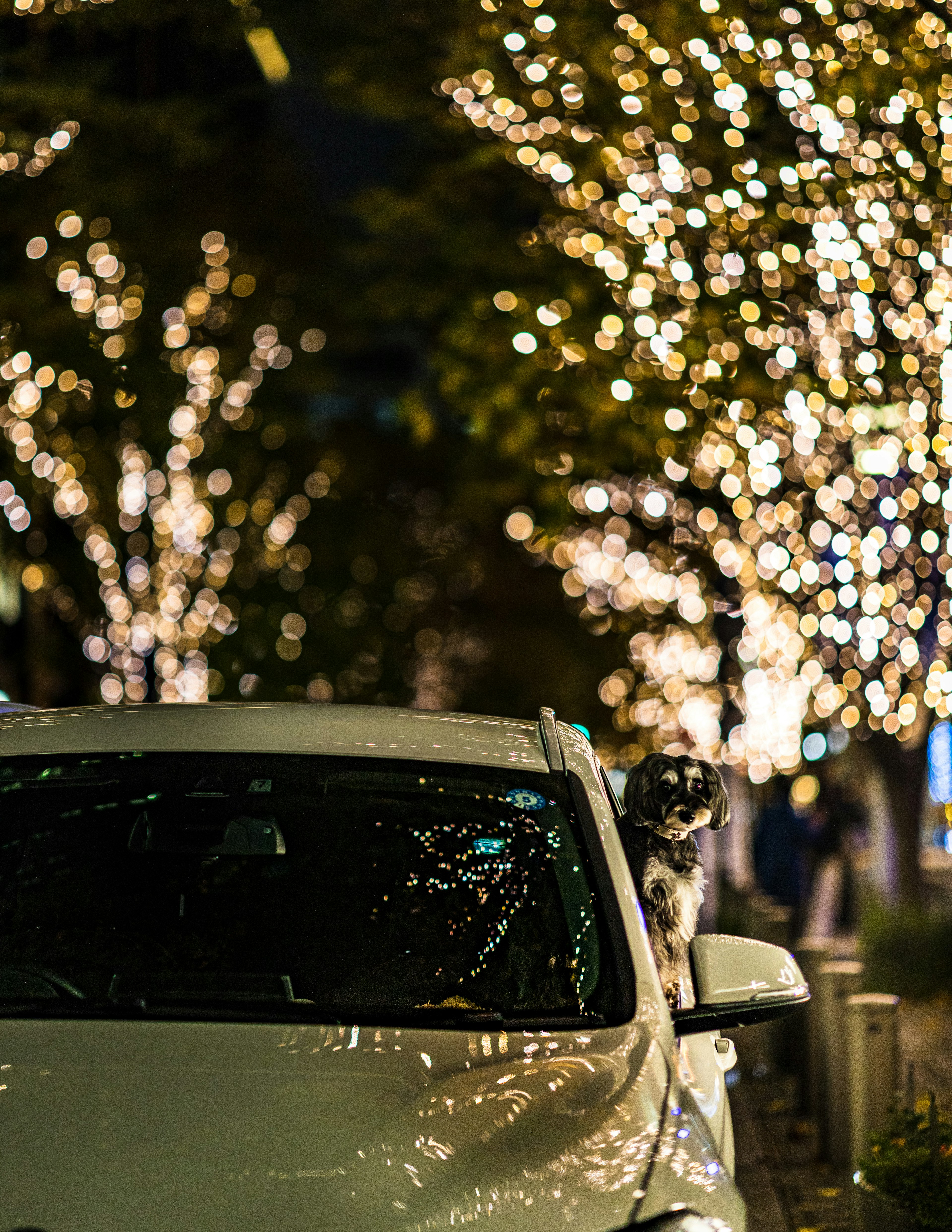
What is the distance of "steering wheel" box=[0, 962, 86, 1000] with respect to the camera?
2.98 meters

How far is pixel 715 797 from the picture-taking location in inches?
144

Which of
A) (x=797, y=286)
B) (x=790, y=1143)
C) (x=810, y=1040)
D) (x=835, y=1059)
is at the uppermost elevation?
(x=797, y=286)

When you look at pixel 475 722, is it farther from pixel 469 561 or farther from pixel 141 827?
pixel 469 561

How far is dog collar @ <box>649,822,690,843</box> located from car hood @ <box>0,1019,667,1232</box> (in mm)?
887

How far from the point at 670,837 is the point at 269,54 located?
35.4 feet

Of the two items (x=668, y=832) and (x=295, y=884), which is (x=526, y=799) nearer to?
(x=668, y=832)

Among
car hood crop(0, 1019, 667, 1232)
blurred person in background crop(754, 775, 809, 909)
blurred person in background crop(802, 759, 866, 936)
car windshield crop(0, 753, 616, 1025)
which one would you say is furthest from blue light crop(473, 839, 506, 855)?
blurred person in background crop(802, 759, 866, 936)

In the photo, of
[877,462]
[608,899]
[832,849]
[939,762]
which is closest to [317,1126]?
[608,899]

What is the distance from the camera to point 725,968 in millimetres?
3037

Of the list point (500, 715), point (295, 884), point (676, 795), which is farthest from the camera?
point (500, 715)

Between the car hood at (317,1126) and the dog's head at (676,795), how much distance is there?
88cm

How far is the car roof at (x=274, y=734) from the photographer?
326 centimetres

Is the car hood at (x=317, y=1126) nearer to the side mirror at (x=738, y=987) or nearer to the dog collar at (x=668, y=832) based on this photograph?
the side mirror at (x=738, y=987)

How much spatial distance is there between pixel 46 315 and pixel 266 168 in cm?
743
